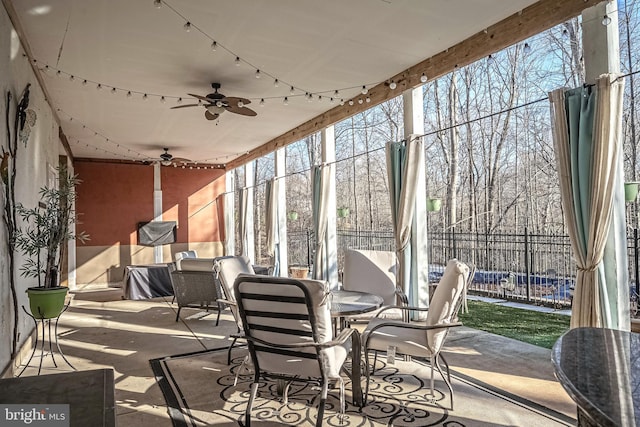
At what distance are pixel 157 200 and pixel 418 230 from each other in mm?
8233

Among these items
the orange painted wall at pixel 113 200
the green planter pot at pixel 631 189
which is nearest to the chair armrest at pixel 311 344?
the green planter pot at pixel 631 189

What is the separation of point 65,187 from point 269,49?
2.42m

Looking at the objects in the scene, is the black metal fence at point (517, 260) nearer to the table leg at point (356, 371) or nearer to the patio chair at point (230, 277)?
the patio chair at point (230, 277)

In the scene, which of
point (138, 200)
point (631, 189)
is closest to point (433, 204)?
point (631, 189)

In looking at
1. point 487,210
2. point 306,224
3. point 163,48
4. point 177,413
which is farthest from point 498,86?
point 177,413

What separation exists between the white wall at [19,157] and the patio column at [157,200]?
18.8 ft

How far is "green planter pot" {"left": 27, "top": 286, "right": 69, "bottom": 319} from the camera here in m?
3.47

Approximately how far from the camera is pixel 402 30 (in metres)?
4.01

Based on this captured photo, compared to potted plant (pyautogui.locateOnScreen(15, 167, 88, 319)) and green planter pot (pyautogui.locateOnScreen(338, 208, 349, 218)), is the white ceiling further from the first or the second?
green planter pot (pyautogui.locateOnScreen(338, 208, 349, 218))

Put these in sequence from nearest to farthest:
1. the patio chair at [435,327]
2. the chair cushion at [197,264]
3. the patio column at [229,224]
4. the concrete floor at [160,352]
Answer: the patio chair at [435,327] < the concrete floor at [160,352] < the chair cushion at [197,264] < the patio column at [229,224]

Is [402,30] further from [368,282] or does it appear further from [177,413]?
[177,413]

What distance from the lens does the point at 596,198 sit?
10.2ft

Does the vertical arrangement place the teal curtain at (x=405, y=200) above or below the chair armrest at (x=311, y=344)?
above

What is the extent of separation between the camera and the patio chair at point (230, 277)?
3.73m
